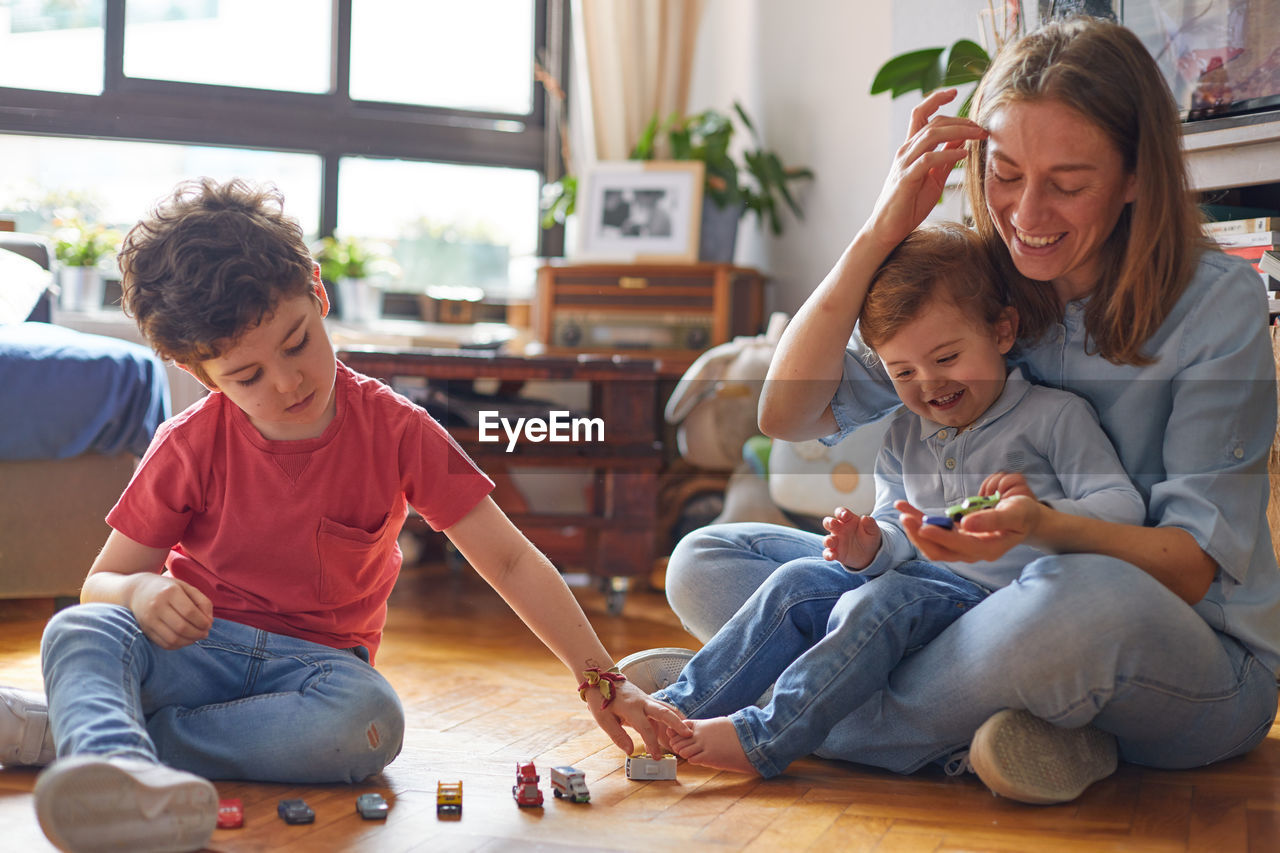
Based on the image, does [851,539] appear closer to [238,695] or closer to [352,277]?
[238,695]

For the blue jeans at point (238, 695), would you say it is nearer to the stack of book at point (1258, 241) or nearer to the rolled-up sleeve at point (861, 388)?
the rolled-up sleeve at point (861, 388)

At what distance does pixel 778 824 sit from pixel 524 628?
1.05 metres

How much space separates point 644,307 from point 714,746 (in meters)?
1.86

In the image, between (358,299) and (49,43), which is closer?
(49,43)

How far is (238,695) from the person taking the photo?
3.66ft

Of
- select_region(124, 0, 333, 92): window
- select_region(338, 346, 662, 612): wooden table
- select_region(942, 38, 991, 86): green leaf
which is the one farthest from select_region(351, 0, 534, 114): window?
select_region(942, 38, 991, 86): green leaf

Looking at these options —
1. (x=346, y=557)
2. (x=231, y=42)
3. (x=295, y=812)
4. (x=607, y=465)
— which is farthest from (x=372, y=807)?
(x=231, y=42)

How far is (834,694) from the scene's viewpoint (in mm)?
1086

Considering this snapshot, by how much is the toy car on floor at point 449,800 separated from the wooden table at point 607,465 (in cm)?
113

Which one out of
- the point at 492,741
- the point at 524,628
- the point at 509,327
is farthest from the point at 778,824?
the point at 509,327

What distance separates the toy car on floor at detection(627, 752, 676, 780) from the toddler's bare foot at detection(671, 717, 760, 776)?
0.02 meters

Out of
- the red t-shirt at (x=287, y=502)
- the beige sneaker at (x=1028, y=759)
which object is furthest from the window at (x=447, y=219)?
the beige sneaker at (x=1028, y=759)

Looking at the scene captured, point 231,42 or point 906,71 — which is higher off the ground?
point 231,42

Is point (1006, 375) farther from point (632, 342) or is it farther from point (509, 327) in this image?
point (509, 327)
